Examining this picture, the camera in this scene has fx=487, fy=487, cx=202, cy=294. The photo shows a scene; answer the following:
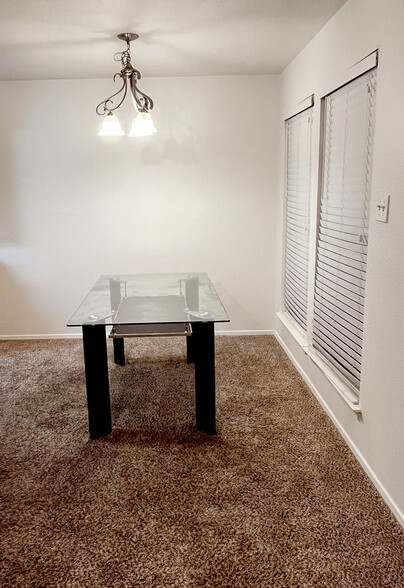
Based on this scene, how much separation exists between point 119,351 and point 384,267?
2.25m

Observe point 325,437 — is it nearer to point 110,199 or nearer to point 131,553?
point 131,553

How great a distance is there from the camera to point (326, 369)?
9.46 feet

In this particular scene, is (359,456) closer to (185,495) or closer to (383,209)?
(185,495)

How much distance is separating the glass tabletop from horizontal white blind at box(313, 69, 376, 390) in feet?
2.17

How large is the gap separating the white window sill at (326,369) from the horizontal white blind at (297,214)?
69 mm

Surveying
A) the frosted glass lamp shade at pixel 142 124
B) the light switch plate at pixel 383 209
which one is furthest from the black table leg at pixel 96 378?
the light switch plate at pixel 383 209

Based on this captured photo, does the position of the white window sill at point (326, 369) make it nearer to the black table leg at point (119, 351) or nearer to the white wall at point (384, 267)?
the white wall at point (384, 267)

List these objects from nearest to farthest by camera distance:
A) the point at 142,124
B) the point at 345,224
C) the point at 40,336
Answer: the point at 345,224 → the point at 142,124 → the point at 40,336

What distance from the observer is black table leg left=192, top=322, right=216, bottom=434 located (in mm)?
2607

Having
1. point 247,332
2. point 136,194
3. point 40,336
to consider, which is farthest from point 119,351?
point 136,194

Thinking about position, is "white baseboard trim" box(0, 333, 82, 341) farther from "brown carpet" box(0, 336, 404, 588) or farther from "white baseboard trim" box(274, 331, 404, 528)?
"white baseboard trim" box(274, 331, 404, 528)

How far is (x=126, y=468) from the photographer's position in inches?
95.1

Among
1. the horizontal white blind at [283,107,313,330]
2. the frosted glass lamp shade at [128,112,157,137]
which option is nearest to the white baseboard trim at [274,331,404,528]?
the horizontal white blind at [283,107,313,330]

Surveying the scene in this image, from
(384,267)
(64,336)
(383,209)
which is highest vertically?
(383,209)
